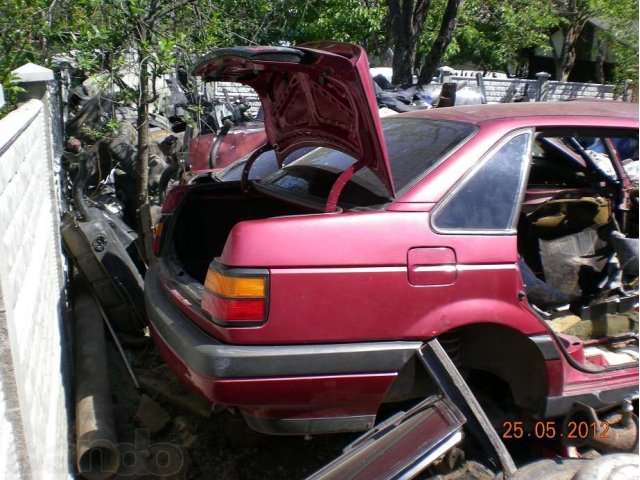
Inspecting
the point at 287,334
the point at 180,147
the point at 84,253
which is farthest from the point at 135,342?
the point at 180,147

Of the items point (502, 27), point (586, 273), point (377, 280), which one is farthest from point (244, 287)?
point (502, 27)

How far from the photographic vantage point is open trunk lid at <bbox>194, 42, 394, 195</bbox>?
2.84 metres

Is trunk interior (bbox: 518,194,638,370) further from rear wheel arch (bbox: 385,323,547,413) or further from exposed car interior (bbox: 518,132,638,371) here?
rear wheel arch (bbox: 385,323,547,413)

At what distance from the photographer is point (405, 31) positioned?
1195cm

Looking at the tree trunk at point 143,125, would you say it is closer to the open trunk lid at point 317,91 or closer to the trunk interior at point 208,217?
the trunk interior at point 208,217

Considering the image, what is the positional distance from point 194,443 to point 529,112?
2.44m

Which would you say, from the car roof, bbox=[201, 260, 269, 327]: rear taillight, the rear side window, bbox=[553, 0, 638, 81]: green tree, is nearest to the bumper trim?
bbox=[201, 260, 269, 327]: rear taillight

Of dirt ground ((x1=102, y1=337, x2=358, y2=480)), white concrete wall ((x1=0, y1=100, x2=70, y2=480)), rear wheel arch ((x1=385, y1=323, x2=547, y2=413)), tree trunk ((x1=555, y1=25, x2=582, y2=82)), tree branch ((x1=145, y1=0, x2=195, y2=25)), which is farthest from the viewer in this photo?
A: tree trunk ((x1=555, y1=25, x2=582, y2=82))

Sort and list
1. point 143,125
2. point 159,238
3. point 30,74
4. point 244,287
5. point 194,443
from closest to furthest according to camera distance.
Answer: point 244,287, point 194,443, point 159,238, point 30,74, point 143,125

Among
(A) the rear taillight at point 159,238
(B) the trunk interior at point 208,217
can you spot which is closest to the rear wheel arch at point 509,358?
(B) the trunk interior at point 208,217

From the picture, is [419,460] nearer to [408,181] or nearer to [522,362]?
[522,362]

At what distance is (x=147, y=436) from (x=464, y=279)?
199 centimetres

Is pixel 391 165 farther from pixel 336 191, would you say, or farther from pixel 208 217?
pixel 208 217

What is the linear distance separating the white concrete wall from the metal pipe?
9 cm
